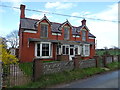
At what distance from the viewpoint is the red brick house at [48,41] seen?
18531 millimetres

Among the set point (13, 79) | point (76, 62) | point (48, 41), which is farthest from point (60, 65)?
point (48, 41)

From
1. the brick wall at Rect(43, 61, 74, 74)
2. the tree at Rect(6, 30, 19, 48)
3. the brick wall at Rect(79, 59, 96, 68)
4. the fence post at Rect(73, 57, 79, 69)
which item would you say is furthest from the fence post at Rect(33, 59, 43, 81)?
the tree at Rect(6, 30, 19, 48)

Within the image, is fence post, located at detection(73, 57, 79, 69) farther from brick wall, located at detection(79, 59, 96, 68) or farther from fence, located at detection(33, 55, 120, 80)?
brick wall, located at detection(79, 59, 96, 68)

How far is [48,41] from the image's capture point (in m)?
Result: 19.5

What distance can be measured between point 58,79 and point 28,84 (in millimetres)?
2140

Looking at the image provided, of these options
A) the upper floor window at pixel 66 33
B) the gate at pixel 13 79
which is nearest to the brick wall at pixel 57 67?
the gate at pixel 13 79

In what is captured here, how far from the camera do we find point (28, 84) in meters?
7.51

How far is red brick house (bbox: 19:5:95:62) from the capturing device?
60.8ft

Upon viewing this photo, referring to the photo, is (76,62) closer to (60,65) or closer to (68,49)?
(60,65)

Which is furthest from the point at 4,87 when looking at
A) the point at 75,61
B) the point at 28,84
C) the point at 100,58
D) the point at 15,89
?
the point at 100,58

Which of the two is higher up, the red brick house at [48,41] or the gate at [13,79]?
the red brick house at [48,41]

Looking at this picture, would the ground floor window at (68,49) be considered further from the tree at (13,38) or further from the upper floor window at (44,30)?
the tree at (13,38)

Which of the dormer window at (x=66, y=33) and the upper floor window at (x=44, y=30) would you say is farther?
the dormer window at (x=66, y=33)

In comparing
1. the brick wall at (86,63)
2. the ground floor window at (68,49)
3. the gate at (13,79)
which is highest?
the ground floor window at (68,49)
